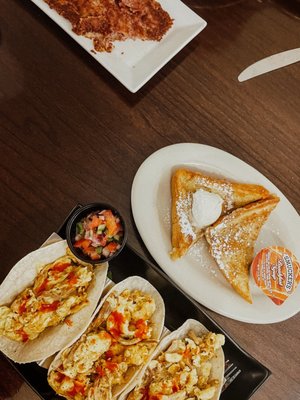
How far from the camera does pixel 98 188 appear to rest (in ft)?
6.46

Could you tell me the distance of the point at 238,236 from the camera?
1955 millimetres

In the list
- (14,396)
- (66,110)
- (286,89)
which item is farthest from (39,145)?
(286,89)

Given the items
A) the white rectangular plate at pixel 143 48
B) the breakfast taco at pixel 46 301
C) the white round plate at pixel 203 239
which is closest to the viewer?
the breakfast taco at pixel 46 301

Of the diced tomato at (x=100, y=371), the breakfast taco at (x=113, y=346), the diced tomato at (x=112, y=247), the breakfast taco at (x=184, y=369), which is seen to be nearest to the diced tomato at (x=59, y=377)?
the breakfast taco at (x=113, y=346)

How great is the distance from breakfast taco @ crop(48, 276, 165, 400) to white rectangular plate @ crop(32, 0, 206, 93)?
2.80 ft

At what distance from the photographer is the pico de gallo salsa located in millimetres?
1746

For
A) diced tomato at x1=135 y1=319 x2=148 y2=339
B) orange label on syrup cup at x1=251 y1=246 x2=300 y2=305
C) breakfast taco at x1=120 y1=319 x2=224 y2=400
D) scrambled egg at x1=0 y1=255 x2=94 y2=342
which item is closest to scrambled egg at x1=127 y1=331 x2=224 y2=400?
breakfast taco at x1=120 y1=319 x2=224 y2=400

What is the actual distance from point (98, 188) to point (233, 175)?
1.87 feet

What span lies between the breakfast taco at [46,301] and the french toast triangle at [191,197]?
33cm

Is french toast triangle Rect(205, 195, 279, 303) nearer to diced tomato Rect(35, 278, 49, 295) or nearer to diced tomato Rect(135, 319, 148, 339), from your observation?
diced tomato Rect(135, 319, 148, 339)

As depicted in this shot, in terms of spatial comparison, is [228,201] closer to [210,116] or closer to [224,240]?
[224,240]

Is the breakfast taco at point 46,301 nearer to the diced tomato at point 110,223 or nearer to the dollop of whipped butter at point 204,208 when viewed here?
the diced tomato at point 110,223

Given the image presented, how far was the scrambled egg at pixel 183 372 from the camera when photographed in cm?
176

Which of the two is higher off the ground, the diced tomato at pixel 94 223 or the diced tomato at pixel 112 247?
the diced tomato at pixel 94 223
